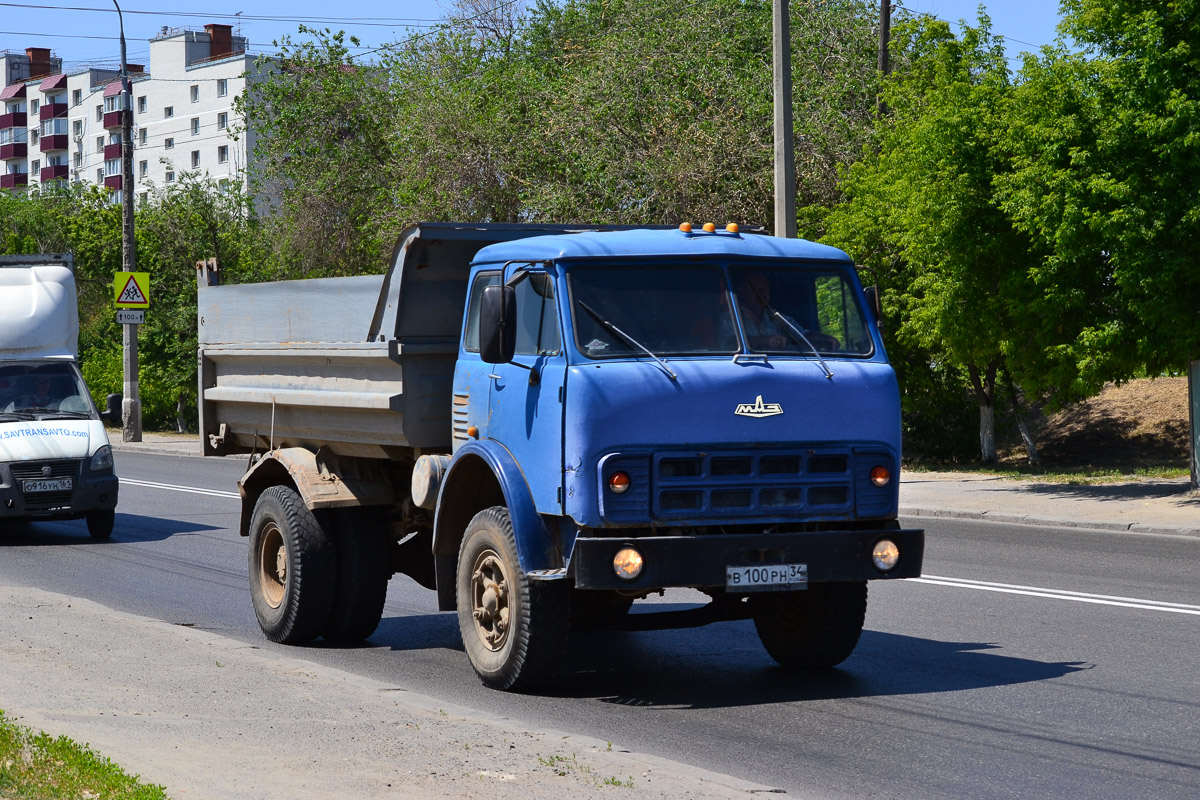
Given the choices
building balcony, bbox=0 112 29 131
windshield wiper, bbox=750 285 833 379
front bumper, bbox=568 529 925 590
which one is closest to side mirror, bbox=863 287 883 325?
windshield wiper, bbox=750 285 833 379

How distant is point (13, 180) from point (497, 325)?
117 m

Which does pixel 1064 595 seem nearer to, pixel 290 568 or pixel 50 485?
pixel 290 568

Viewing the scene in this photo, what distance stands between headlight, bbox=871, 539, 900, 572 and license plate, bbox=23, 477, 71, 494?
1096cm

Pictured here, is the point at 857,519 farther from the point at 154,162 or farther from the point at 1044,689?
the point at 154,162

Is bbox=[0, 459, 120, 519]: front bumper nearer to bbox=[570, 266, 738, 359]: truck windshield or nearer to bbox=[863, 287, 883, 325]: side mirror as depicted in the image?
bbox=[570, 266, 738, 359]: truck windshield

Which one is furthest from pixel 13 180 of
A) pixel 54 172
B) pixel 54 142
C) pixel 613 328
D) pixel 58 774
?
pixel 58 774

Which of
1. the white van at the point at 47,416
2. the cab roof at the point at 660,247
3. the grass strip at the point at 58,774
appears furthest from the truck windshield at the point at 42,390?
the grass strip at the point at 58,774

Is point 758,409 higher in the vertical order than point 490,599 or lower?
higher

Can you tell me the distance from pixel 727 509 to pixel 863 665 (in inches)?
73.3

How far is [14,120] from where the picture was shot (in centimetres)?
11162

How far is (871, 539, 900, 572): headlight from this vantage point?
289 inches

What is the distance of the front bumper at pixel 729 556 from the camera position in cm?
691

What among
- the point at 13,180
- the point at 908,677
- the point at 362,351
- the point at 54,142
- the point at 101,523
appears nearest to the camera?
the point at 908,677

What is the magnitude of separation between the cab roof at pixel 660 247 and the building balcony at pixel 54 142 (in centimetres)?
10665
